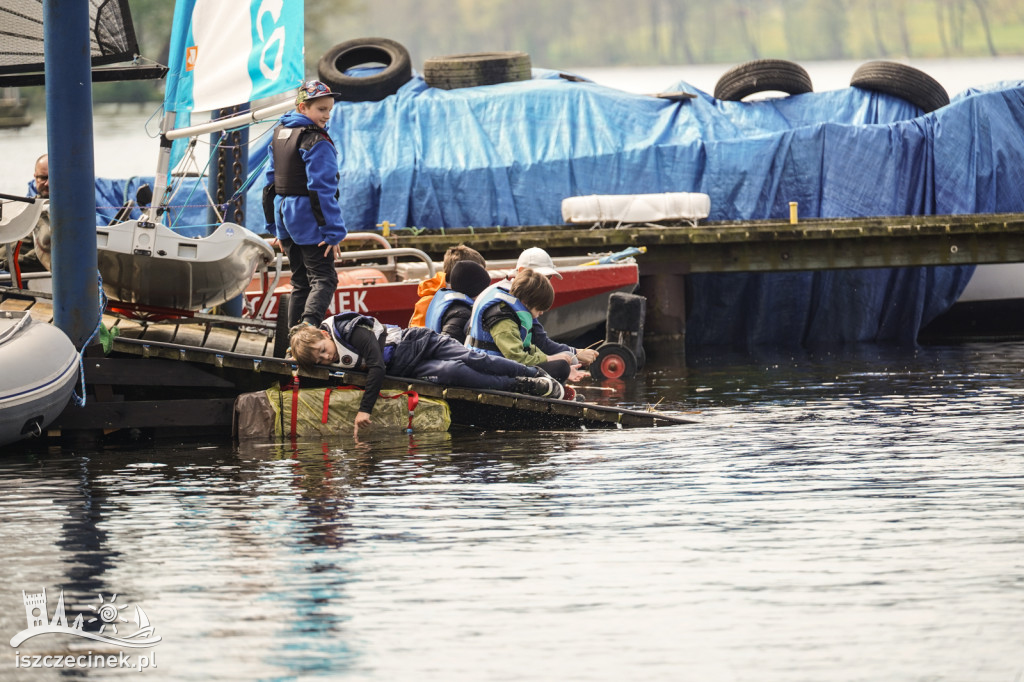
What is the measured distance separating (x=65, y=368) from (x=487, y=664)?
17.2ft

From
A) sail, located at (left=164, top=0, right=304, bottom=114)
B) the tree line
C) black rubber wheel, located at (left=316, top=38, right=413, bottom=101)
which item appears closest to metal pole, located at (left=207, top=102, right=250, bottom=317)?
sail, located at (left=164, top=0, right=304, bottom=114)

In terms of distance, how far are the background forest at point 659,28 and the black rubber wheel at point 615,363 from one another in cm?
2006

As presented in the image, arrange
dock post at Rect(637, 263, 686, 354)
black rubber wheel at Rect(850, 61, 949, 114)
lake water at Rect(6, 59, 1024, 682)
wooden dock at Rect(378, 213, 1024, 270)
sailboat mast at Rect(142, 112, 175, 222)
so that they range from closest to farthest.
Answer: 1. lake water at Rect(6, 59, 1024, 682)
2. sailboat mast at Rect(142, 112, 175, 222)
3. wooden dock at Rect(378, 213, 1024, 270)
4. dock post at Rect(637, 263, 686, 354)
5. black rubber wheel at Rect(850, 61, 949, 114)

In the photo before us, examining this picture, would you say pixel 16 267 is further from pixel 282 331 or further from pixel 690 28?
pixel 690 28

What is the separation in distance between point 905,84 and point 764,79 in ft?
6.71

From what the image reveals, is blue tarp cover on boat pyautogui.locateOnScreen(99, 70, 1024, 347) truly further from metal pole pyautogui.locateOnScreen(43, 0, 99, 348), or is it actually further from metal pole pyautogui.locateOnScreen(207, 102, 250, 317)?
metal pole pyautogui.locateOnScreen(43, 0, 99, 348)

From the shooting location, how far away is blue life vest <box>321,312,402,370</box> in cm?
955

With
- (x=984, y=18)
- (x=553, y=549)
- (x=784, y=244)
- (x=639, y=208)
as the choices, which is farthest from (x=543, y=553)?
(x=984, y=18)

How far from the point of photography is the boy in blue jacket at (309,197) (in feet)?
31.7

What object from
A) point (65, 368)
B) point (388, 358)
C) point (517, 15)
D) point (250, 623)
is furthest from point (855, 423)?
point (517, 15)

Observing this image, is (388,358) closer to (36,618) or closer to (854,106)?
(36,618)

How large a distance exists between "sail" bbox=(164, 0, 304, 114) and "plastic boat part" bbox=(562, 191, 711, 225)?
7042 millimetres

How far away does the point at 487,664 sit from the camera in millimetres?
4559

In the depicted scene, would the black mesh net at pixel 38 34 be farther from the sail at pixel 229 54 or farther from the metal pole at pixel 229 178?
the metal pole at pixel 229 178
